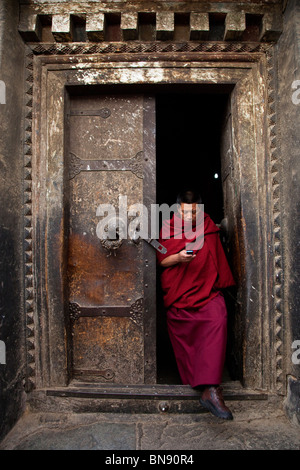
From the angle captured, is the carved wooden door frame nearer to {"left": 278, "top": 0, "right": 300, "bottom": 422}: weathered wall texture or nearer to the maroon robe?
{"left": 278, "top": 0, "right": 300, "bottom": 422}: weathered wall texture

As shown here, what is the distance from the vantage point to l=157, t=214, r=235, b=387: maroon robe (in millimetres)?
2188

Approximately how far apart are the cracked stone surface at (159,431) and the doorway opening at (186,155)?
21.9 inches

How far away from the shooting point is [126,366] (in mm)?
2451

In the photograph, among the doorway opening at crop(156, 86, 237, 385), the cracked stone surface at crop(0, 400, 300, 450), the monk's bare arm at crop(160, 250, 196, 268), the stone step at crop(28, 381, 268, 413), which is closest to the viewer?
the cracked stone surface at crop(0, 400, 300, 450)

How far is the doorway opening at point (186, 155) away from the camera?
11.2 ft

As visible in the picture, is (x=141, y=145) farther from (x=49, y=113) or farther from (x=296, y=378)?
(x=296, y=378)

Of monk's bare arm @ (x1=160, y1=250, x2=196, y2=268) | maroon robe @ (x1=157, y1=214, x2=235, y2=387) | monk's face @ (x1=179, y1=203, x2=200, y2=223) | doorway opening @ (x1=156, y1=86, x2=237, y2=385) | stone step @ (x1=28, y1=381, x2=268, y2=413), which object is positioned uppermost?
doorway opening @ (x1=156, y1=86, x2=237, y2=385)

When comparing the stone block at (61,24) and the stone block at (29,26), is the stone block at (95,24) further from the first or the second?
the stone block at (29,26)

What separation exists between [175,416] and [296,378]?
3.25 feet

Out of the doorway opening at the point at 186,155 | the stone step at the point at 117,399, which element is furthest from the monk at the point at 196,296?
the doorway opening at the point at 186,155

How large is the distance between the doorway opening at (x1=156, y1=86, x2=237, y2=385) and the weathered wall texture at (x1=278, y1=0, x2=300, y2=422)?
0.66 meters

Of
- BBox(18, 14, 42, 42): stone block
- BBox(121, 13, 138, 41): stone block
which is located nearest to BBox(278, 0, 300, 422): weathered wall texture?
BBox(121, 13, 138, 41): stone block

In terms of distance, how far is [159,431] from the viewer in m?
2.07

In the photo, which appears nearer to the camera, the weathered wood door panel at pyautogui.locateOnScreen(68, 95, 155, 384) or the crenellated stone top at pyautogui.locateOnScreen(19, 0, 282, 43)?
the crenellated stone top at pyautogui.locateOnScreen(19, 0, 282, 43)
